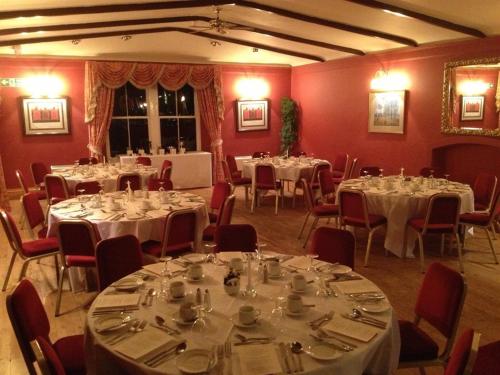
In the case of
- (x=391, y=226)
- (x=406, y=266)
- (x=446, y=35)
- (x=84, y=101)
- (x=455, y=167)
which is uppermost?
(x=446, y=35)

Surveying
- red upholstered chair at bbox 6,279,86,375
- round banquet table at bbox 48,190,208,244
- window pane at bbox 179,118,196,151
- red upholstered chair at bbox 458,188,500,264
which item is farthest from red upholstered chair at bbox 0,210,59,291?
window pane at bbox 179,118,196,151

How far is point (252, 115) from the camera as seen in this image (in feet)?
35.5

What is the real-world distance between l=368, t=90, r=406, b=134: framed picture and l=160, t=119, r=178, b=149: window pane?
4.53 metres

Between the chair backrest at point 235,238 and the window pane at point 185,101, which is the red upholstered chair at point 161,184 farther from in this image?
the window pane at point 185,101

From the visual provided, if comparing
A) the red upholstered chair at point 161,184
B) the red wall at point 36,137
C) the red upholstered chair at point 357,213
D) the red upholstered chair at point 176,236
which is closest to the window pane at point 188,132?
the red wall at point 36,137

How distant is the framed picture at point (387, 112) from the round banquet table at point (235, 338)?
633 centimetres

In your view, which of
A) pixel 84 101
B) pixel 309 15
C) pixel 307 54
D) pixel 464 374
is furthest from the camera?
pixel 307 54

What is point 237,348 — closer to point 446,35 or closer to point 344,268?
point 344,268

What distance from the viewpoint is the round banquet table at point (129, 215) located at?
4.07 metres

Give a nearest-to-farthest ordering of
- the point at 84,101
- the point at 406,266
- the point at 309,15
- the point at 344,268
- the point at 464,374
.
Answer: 1. the point at 464,374
2. the point at 344,268
3. the point at 406,266
4. the point at 309,15
5. the point at 84,101

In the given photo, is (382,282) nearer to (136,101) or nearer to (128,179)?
(128,179)

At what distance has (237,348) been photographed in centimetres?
190

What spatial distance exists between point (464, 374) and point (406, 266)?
343cm

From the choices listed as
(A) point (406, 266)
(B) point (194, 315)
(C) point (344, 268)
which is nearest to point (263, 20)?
(A) point (406, 266)
